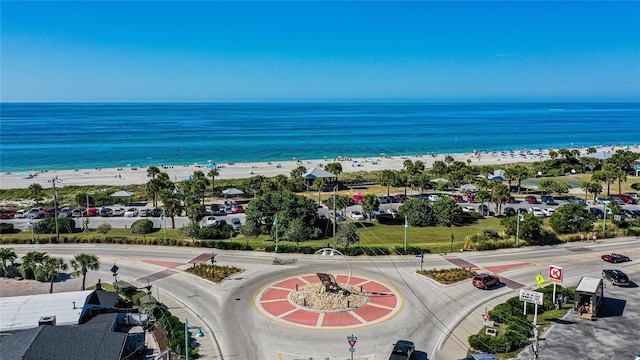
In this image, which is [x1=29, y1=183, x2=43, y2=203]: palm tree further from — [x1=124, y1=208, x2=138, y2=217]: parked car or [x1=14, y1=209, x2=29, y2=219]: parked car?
[x1=124, y1=208, x2=138, y2=217]: parked car

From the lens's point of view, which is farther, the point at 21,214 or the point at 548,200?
the point at 548,200

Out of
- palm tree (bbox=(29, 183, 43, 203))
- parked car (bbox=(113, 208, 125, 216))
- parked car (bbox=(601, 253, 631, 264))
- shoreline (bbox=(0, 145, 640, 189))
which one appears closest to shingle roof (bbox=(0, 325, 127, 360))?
parked car (bbox=(601, 253, 631, 264))

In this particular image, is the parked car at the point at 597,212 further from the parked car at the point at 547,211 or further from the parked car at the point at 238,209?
the parked car at the point at 238,209

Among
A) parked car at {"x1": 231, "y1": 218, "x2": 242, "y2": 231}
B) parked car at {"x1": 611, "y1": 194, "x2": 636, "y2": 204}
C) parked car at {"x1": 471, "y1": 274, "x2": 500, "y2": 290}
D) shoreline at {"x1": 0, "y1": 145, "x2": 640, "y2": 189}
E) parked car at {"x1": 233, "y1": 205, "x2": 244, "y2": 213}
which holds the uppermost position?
shoreline at {"x1": 0, "y1": 145, "x2": 640, "y2": 189}

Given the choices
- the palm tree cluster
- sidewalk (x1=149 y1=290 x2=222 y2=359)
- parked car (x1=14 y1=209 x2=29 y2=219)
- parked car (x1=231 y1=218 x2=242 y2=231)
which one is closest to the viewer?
sidewalk (x1=149 y1=290 x2=222 y2=359)

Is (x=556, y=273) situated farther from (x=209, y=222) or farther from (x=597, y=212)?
(x=209, y=222)

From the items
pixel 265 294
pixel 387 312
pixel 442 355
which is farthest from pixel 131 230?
pixel 442 355

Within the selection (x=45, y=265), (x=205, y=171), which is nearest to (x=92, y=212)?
(x=45, y=265)
